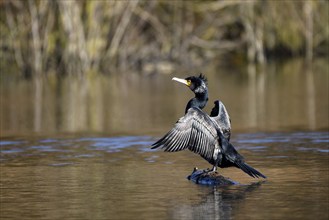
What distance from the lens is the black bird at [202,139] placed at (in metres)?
10.2

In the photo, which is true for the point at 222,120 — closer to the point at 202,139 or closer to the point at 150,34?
the point at 202,139

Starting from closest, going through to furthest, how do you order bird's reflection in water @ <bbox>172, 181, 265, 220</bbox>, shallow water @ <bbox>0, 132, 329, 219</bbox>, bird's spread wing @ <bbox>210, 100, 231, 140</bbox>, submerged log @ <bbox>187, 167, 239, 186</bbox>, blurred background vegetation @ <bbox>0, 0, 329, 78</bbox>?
bird's reflection in water @ <bbox>172, 181, 265, 220</bbox> → shallow water @ <bbox>0, 132, 329, 219</bbox> → submerged log @ <bbox>187, 167, 239, 186</bbox> → bird's spread wing @ <bbox>210, 100, 231, 140</bbox> → blurred background vegetation @ <bbox>0, 0, 329, 78</bbox>

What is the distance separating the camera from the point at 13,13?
30.9 m

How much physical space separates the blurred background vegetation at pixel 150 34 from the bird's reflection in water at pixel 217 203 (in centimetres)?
1816

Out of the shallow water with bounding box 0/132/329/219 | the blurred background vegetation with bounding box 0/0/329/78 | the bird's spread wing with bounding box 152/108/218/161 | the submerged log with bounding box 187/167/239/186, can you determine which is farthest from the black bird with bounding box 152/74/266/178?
the blurred background vegetation with bounding box 0/0/329/78

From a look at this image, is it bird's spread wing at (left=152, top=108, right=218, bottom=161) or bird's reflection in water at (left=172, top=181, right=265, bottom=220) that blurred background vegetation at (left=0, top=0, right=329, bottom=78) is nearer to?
bird's spread wing at (left=152, top=108, right=218, bottom=161)

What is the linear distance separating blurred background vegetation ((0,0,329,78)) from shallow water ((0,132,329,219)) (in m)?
14.3

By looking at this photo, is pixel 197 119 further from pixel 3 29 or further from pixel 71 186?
pixel 3 29

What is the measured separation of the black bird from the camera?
10.2 metres

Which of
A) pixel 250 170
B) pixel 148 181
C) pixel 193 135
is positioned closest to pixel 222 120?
pixel 193 135

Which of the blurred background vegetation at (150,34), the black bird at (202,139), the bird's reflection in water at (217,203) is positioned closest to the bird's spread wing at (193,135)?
the black bird at (202,139)

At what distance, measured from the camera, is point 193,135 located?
1034 cm

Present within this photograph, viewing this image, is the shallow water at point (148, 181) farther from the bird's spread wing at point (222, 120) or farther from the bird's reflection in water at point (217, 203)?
the bird's spread wing at point (222, 120)

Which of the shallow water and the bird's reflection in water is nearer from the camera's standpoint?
the bird's reflection in water
